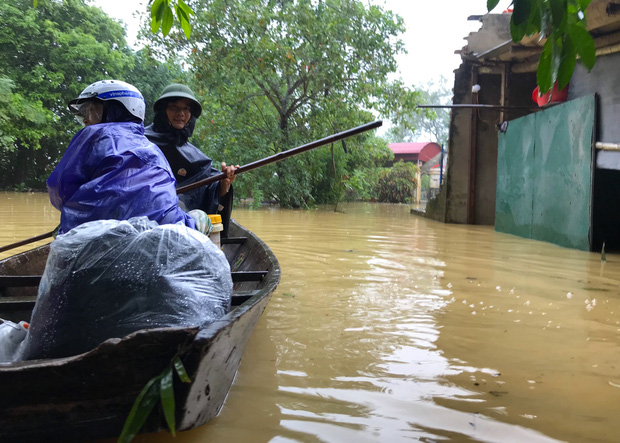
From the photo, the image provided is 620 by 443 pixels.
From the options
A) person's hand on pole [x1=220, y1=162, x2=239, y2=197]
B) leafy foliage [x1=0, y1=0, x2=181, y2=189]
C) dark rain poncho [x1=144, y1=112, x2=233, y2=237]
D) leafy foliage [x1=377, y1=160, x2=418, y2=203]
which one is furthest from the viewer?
leafy foliage [x1=377, y1=160, x2=418, y2=203]

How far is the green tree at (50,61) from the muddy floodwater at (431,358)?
2015cm

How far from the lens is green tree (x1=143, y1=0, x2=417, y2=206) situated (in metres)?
14.2

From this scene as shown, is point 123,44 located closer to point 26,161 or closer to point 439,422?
point 26,161

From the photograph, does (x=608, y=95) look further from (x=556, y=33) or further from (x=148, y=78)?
(x=148, y=78)

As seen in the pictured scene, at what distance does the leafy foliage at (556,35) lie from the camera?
4.83 feet

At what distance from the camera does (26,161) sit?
24.2 m

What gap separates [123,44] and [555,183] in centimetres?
2296

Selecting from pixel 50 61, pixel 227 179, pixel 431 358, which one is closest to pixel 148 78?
pixel 50 61

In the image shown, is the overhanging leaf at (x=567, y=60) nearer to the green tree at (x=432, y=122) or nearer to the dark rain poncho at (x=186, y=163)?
the dark rain poncho at (x=186, y=163)

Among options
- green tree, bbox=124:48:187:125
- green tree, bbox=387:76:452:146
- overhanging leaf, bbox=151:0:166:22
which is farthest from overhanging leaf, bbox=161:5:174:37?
green tree, bbox=387:76:452:146

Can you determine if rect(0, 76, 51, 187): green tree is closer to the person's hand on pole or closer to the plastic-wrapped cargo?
the person's hand on pole

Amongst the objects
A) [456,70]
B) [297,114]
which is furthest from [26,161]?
[456,70]

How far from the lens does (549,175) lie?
796cm

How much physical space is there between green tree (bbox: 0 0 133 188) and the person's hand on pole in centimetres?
1925
